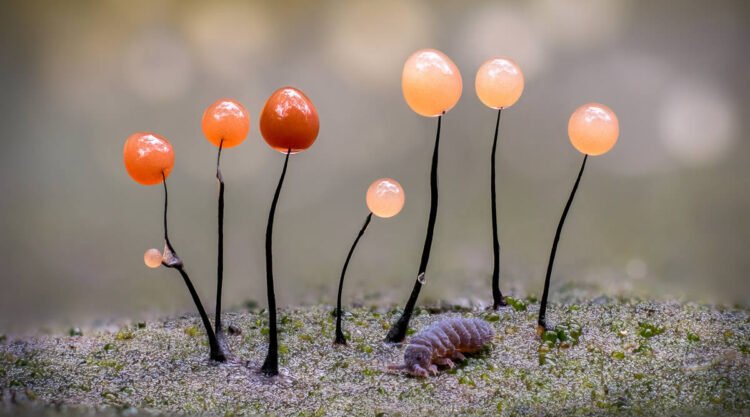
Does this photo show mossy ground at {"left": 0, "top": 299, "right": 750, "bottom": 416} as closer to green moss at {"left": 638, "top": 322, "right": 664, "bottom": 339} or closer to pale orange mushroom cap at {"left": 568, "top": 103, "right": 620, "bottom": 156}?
green moss at {"left": 638, "top": 322, "right": 664, "bottom": 339}

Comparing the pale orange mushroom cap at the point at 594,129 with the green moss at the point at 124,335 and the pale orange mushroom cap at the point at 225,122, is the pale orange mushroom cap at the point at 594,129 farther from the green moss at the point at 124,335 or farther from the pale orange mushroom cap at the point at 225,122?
the green moss at the point at 124,335

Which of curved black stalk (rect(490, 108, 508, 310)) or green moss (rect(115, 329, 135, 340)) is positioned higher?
curved black stalk (rect(490, 108, 508, 310))

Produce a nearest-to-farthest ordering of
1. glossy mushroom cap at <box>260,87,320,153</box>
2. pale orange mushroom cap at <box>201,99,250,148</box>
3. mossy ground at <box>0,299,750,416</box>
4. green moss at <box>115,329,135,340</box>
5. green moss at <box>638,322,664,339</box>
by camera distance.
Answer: mossy ground at <box>0,299,750,416</box>
glossy mushroom cap at <box>260,87,320,153</box>
pale orange mushroom cap at <box>201,99,250,148</box>
green moss at <box>638,322,664,339</box>
green moss at <box>115,329,135,340</box>

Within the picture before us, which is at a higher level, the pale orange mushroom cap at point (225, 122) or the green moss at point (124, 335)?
the pale orange mushroom cap at point (225, 122)

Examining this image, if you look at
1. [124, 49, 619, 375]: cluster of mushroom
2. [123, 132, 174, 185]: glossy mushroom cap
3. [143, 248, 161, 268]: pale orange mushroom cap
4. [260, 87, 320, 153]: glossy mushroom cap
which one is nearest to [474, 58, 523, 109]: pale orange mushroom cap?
[124, 49, 619, 375]: cluster of mushroom

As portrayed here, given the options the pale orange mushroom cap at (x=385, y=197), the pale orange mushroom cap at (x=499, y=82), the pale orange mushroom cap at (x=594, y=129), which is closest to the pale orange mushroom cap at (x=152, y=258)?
the pale orange mushroom cap at (x=385, y=197)

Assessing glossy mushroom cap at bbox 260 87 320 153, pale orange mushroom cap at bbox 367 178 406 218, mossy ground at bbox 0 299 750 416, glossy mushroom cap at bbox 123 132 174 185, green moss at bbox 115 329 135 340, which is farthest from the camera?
green moss at bbox 115 329 135 340

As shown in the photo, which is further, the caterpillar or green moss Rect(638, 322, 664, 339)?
green moss Rect(638, 322, 664, 339)

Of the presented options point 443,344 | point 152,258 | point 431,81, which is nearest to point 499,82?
point 431,81

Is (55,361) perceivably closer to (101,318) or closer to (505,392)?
(101,318)
